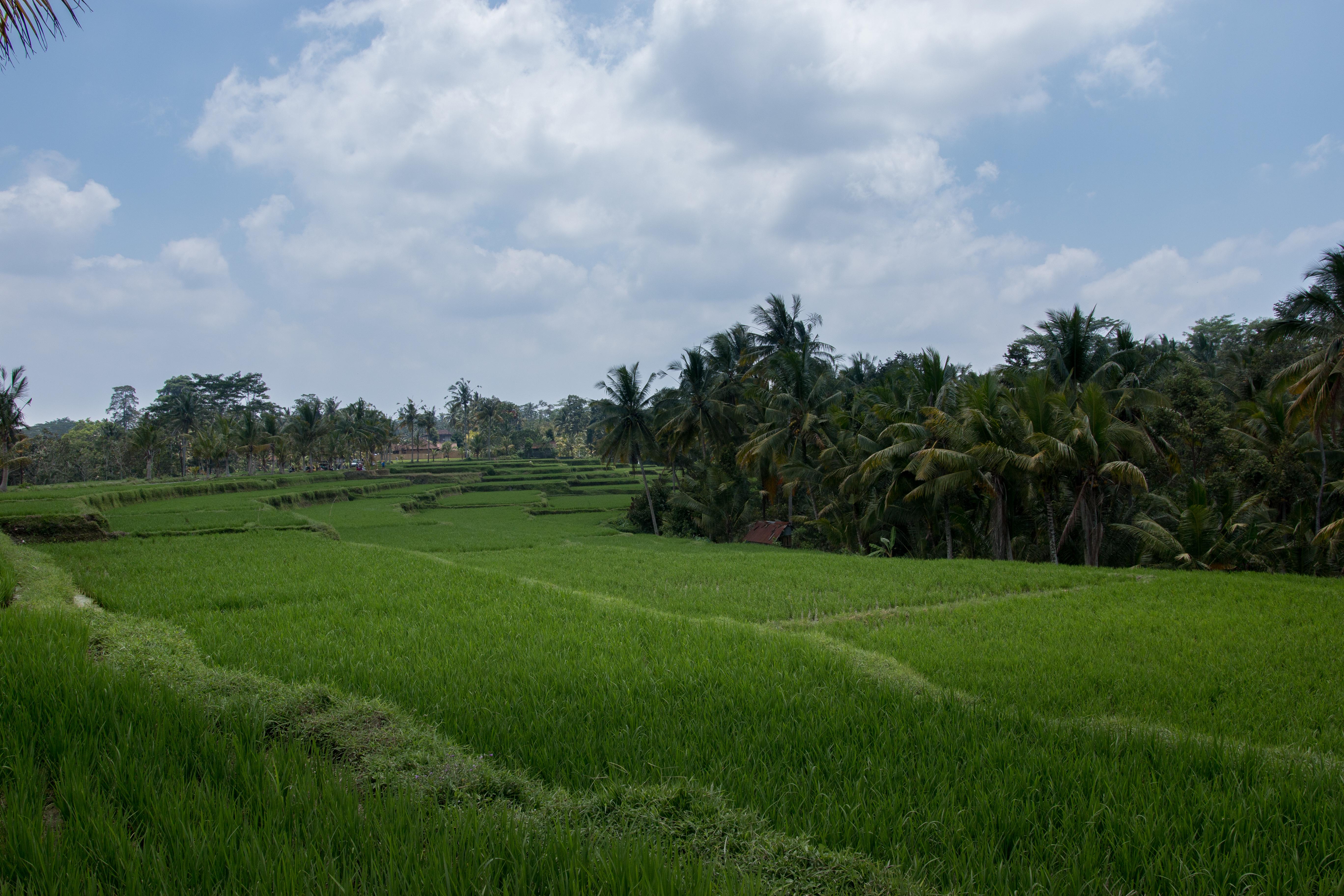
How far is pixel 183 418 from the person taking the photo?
54.6 meters

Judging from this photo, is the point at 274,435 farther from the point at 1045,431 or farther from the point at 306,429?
A: the point at 1045,431

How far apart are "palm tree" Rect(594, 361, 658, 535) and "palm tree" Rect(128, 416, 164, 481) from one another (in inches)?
1501

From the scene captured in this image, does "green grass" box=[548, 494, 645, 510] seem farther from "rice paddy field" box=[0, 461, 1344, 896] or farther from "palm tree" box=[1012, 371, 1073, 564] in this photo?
"rice paddy field" box=[0, 461, 1344, 896]

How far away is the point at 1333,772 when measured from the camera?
339 cm

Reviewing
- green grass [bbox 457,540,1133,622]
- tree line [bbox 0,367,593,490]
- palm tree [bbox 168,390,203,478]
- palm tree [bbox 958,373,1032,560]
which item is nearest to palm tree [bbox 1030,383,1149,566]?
palm tree [bbox 958,373,1032,560]

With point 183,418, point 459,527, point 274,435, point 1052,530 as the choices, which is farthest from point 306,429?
point 1052,530

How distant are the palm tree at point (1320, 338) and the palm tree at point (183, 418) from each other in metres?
63.2

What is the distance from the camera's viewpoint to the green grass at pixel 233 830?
2.12 m

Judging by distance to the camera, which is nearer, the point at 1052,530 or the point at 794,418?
the point at 1052,530

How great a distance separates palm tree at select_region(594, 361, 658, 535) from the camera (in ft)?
96.7

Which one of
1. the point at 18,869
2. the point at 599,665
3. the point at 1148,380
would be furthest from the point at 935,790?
the point at 1148,380

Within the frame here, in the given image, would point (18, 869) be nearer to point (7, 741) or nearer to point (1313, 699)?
point (7, 741)

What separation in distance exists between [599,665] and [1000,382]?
58.3ft

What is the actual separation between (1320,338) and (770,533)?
14.8m
